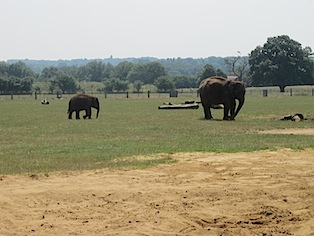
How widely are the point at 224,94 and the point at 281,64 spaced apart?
242ft

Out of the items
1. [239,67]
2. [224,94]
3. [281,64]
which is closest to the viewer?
[224,94]

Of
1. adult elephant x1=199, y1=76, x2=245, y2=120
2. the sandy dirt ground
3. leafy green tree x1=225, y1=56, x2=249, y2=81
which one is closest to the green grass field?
the sandy dirt ground

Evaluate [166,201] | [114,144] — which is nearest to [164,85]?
[114,144]

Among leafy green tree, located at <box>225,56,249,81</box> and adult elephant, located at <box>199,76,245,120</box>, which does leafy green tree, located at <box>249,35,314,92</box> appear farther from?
adult elephant, located at <box>199,76,245,120</box>

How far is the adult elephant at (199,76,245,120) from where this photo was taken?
31.6 metres

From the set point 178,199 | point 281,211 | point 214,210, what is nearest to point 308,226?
point 281,211

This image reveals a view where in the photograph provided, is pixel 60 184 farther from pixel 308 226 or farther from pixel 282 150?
pixel 282 150

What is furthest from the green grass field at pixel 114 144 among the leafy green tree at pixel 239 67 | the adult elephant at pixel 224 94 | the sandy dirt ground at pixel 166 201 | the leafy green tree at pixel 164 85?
the leafy green tree at pixel 164 85

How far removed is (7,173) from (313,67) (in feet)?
328

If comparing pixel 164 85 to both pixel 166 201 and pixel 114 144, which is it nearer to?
pixel 114 144

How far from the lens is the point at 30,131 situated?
80.5 ft

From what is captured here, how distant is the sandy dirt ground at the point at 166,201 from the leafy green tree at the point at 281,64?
90.9 metres

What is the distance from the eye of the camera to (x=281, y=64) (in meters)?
103

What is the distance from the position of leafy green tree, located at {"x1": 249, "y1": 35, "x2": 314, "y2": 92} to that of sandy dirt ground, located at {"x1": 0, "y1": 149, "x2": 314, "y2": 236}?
90.9 m
